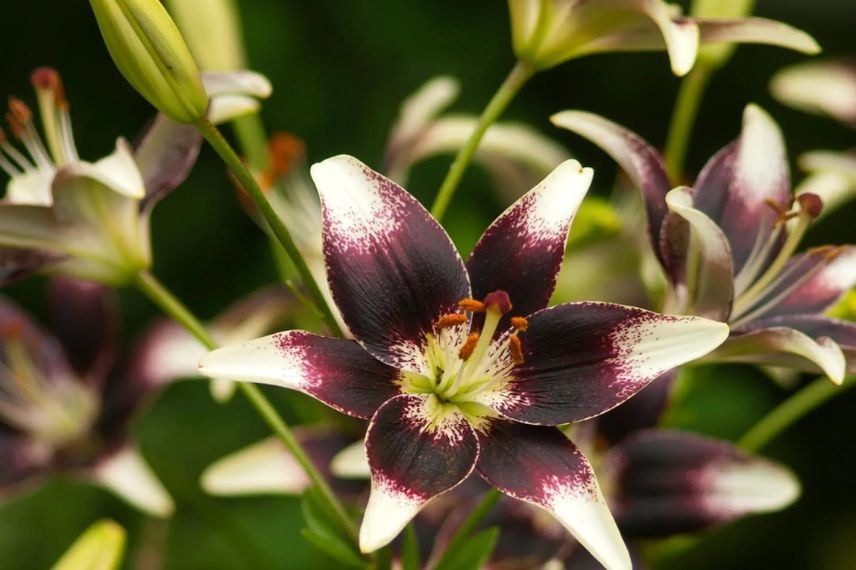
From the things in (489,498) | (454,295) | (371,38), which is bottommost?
(371,38)

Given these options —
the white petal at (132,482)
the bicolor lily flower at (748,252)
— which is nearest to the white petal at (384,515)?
the bicolor lily flower at (748,252)

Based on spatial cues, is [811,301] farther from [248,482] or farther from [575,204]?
[248,482]

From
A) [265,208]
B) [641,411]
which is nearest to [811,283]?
[641,411]

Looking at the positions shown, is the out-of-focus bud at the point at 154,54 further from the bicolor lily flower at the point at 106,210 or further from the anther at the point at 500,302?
the anther at the point at 500,302

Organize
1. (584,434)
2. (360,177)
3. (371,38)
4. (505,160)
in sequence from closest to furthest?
(360,177)
(584,434)
(505,160)
(371,38)

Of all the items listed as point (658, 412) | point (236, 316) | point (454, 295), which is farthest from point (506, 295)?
point (236, 316)

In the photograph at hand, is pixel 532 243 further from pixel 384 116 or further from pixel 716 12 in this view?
pixel 384 116
